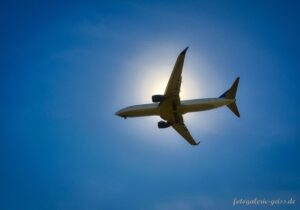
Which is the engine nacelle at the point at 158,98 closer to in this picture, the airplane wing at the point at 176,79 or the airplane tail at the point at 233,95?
the airplane wing at the point at 176,79

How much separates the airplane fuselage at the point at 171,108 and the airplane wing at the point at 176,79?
1905 mm

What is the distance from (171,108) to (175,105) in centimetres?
106

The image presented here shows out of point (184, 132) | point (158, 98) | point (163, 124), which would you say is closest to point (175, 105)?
point (158, 98)

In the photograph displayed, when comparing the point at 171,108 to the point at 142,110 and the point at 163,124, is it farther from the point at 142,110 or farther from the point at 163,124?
the point at 163,124

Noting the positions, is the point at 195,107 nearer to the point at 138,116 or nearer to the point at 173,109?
the point at 173,109

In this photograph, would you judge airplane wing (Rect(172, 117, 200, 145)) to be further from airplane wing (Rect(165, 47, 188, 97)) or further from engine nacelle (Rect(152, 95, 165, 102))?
airplane wing (Rect(165, 47, 188, 97))

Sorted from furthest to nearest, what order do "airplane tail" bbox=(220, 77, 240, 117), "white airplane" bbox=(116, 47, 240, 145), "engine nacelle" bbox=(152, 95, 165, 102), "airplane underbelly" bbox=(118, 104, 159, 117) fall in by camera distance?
"airplane underbelly" bbox=(118, 104, 159, 117)
"airplane tail" bbox=(220, 77, 240, 117)
"engine nacelle" bbox=(152, 95, 165, 102)
"white airplane" bbox=(116, 47, 240, 145)

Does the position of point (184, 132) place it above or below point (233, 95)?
below

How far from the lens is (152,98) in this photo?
2493 inches

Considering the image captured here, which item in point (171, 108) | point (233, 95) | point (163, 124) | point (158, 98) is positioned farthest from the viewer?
point (163, 124)

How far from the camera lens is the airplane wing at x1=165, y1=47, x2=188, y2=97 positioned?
5522 centimetres

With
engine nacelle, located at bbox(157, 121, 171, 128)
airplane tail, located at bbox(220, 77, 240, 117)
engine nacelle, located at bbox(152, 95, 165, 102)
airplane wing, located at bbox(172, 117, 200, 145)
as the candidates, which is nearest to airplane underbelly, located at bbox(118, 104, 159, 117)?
engine nacelle, located at bbox(152, 95, 165, 102)

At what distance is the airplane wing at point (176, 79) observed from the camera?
55.2 meters

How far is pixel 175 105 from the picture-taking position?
207 ft
